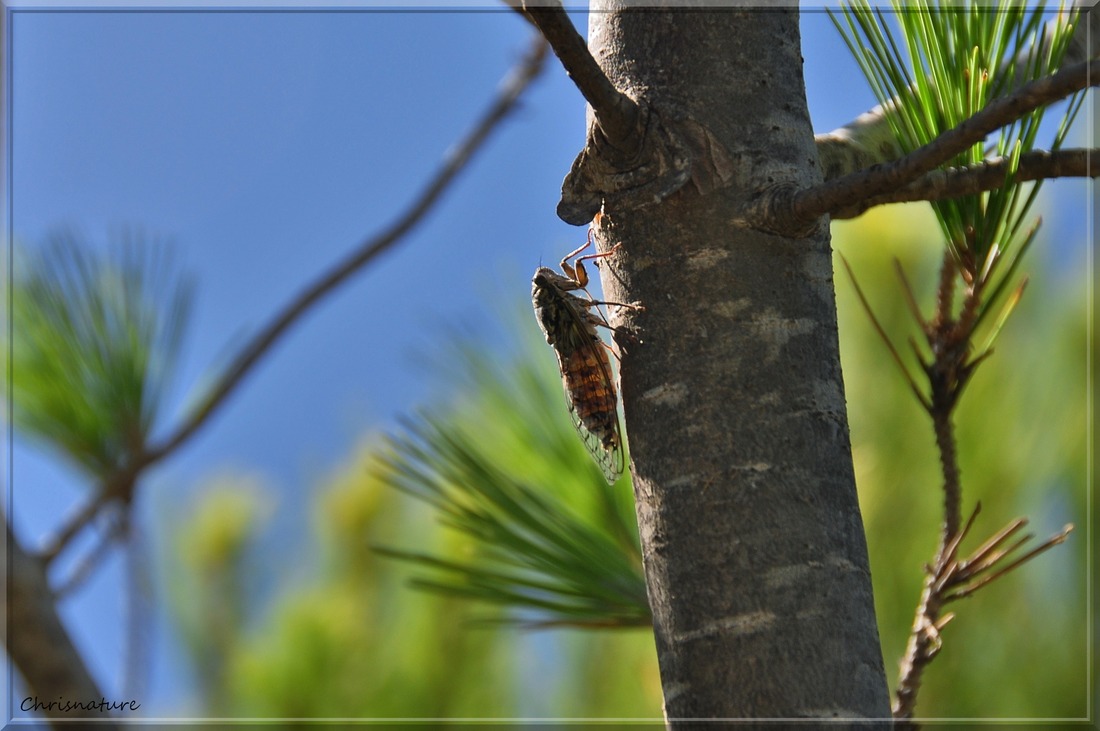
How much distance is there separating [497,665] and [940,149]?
5.92 feet

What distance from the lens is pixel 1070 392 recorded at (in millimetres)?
1790

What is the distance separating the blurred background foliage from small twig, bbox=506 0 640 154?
1.46 feet

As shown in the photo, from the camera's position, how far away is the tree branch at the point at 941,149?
17.7 inches

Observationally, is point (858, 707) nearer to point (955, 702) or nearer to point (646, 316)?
point (646, 316)

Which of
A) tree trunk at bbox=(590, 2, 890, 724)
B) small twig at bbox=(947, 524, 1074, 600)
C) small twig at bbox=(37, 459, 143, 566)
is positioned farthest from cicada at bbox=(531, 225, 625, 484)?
small twig at bbox=(37, 459, 143, 566)

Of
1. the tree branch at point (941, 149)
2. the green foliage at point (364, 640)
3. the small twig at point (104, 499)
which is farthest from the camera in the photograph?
the green foliage at point (364, 640)

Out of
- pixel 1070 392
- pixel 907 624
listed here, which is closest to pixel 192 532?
pixel 907 624

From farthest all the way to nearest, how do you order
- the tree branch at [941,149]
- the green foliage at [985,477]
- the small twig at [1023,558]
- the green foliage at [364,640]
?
the green foliage at [364,640], the green foliage at [985,477], the small twig at [1023,558], the tree branch at [941,149]

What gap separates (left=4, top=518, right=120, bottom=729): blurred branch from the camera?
90cm

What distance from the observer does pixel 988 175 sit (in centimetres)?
55

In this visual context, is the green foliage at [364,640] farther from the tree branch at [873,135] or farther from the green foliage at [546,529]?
the tree branch at [873,135]

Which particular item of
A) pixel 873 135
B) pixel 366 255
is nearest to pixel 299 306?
pixel 366 255

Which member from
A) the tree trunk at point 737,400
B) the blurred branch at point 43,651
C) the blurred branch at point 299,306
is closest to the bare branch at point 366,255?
the blurred branch at point 299,306

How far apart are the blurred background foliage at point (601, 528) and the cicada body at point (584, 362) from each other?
0.10m
